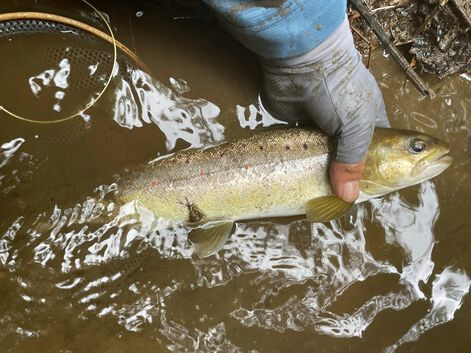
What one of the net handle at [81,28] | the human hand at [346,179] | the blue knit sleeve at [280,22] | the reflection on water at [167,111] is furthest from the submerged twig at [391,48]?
the net handle at [81,28]

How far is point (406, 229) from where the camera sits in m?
2.56

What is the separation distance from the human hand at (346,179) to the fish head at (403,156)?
75 mm

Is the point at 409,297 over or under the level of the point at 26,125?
under

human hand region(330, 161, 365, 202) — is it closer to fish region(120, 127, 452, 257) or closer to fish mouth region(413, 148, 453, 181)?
fish region(120, 127, 452, 257)

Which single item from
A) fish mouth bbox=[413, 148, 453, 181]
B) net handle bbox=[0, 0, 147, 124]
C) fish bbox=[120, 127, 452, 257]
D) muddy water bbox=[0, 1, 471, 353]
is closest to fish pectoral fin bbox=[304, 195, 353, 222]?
fish bbox=[120, 127, 452, 257]

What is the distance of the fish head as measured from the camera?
91.0 inches

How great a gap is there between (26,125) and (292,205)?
4.29 ft

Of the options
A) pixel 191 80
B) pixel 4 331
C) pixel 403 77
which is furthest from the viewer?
pixel 403 77

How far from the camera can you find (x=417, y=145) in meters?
2.30

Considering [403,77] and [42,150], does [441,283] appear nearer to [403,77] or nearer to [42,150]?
[403,77]

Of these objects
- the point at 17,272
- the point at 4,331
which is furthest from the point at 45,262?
the point at 4,331

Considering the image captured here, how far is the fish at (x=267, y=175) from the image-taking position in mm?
2330

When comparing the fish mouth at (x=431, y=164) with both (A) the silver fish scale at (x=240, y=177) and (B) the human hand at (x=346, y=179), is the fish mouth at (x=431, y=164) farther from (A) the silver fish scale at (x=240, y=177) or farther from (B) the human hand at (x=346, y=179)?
(A) the silver fish scale at (x=240, y=177)

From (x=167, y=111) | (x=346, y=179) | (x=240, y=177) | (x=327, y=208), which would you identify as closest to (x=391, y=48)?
(x=346, y=179)
